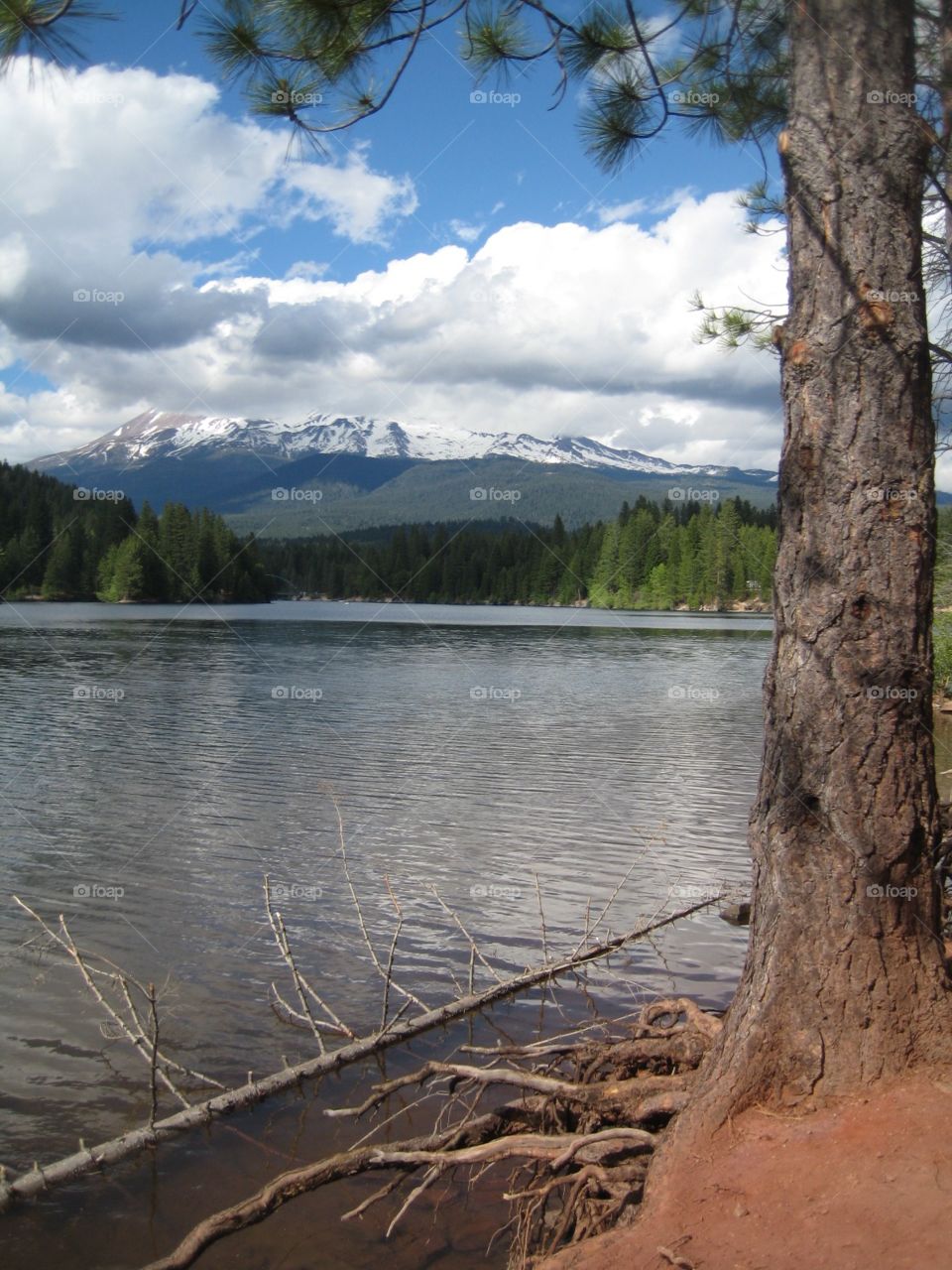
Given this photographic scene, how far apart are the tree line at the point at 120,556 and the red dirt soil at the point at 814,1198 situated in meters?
108

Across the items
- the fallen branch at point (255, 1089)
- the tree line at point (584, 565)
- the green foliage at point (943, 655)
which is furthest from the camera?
the tree line at point (584, 565)

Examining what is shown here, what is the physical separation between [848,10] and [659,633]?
72.2 meters

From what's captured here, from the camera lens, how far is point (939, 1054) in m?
4.14

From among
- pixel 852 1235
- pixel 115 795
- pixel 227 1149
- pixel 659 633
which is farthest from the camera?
pixel 659 633

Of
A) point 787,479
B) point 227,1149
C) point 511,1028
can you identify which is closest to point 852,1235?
point 787,479

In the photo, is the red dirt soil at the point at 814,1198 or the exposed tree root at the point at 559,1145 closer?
the red dirt soil at the point at 814,1198

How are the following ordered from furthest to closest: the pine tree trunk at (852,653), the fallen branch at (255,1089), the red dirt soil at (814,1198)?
1. the fallen branch at (255,1089)
2. the pine tree trunk at (852,653)
3. the red dirt soil at (814,1198)

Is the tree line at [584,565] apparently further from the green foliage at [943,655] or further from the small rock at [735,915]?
the small rock at [735,915]

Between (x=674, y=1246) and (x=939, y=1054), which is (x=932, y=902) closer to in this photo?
(x=939, y=1054)

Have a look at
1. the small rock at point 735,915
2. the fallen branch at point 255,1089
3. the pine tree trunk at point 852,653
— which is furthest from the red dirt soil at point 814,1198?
the small rock at point 735,915

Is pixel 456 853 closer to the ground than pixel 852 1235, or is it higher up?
closer to the ground

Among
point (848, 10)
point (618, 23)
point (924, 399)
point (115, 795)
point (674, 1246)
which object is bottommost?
point (115, 795)

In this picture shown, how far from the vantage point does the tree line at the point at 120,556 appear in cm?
10981

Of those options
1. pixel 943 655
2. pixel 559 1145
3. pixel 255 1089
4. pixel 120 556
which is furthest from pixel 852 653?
pixel 120 556
